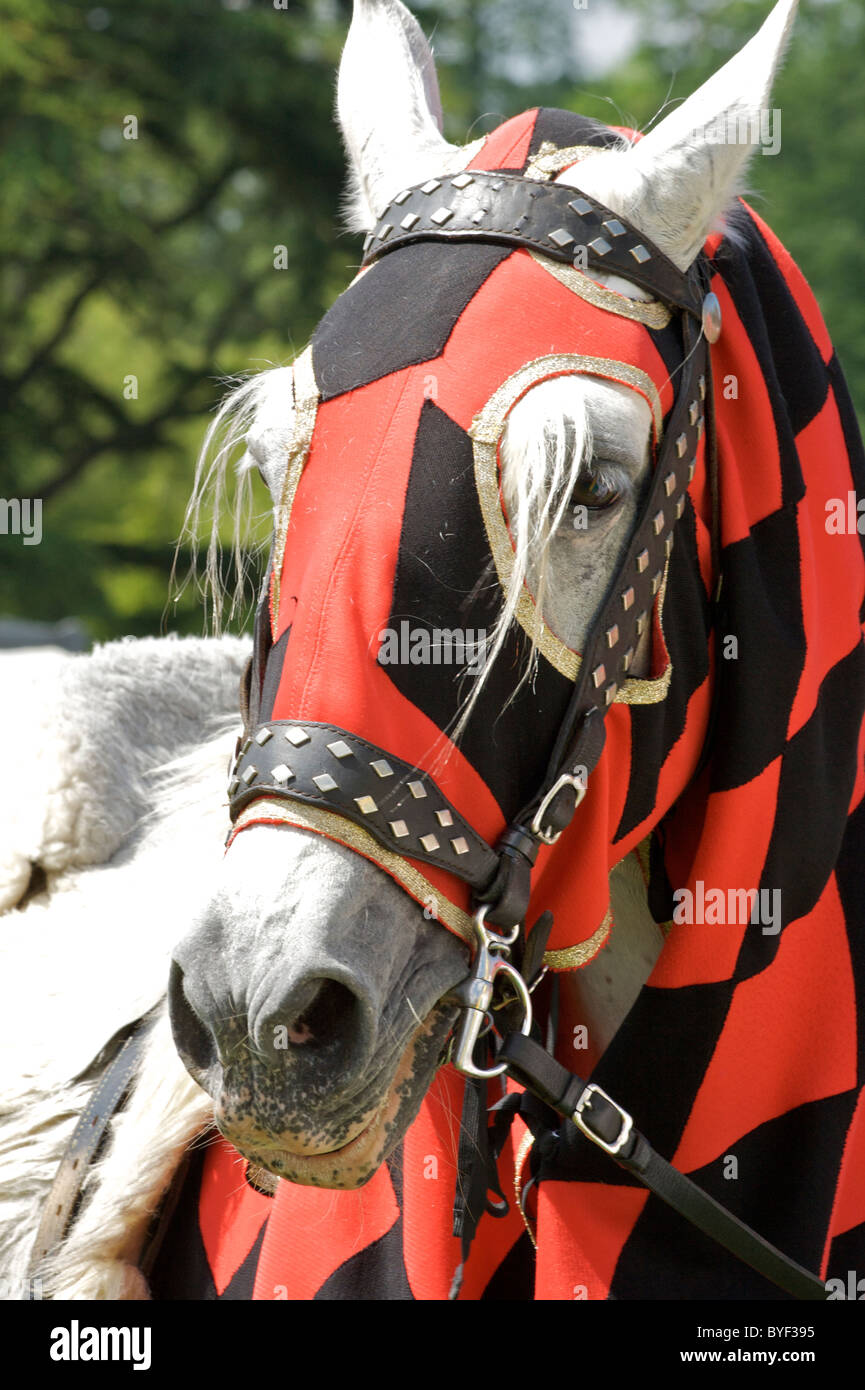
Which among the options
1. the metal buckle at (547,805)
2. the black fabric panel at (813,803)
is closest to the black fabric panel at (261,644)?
→ the metal buckle at (547,805)

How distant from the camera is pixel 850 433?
6.95 feet

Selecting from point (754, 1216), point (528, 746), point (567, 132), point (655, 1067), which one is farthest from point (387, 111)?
point (754, 1216)

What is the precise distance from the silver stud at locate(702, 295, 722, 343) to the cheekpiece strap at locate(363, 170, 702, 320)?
0.04 metres

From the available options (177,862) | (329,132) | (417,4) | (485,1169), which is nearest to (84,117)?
(329,132)

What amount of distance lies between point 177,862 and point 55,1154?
538mm

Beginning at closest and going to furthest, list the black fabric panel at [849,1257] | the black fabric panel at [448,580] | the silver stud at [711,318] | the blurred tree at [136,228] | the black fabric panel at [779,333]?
1. the black fabric panel at [448,580]
2. the silver stud at [711,318]
3. the black fabric panel at [779,333]
4. the black fabric panel at [849,1257]
5. the blurred tree at [136,228]

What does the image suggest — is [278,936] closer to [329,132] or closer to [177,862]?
[177,862]

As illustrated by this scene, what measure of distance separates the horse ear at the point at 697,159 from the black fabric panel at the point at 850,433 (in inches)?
15.7

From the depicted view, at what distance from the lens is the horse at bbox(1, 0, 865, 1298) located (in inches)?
61.7

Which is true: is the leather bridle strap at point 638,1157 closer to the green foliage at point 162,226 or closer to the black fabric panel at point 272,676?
the black fabric panel at point 272,676

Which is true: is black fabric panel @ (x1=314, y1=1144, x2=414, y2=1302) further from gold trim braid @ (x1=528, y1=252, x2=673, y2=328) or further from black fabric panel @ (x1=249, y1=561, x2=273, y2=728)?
gold trim braid @ (x1=528, y1=252, x2=673, y2=328)

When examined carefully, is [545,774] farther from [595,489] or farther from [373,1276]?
[373,1276]

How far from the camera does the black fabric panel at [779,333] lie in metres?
1.94

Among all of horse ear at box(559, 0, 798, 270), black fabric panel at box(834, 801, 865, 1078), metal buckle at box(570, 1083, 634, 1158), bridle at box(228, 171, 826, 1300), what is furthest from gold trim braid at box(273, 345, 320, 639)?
black fabric panel at box(834, 801, 865, 1078)
